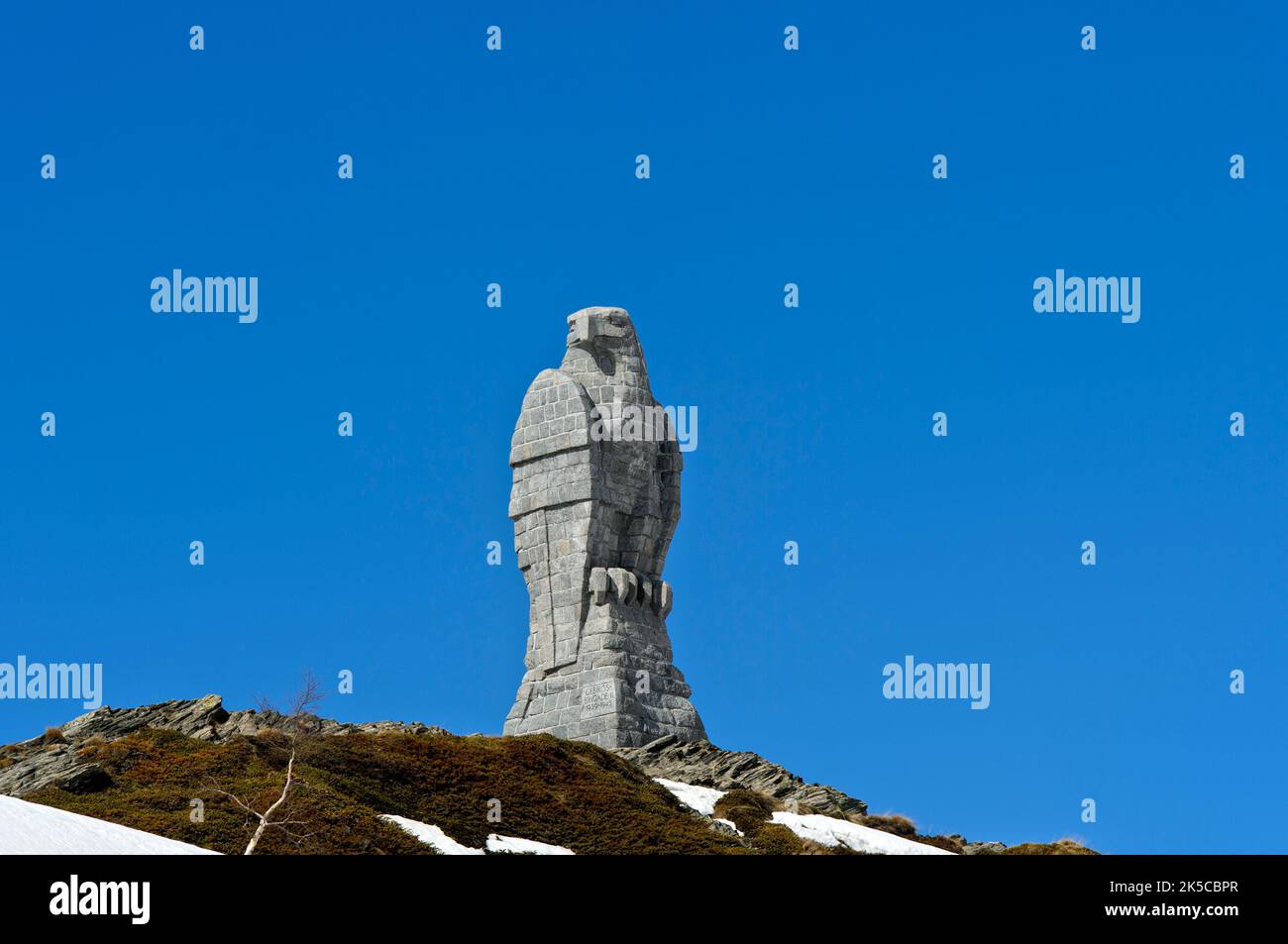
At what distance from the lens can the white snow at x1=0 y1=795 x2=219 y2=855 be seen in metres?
25.3

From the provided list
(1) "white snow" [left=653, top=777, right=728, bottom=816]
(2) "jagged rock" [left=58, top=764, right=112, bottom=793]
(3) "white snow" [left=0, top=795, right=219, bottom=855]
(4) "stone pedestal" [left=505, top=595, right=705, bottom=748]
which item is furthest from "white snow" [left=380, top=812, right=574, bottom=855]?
(4) "stone pedestal" [left=505, top=595, right=705, bottom=748]

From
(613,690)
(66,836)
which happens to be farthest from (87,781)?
(613,690)

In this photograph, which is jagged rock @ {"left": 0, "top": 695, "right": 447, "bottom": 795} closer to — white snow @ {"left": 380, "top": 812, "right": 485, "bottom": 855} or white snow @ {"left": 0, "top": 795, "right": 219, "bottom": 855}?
white snow @ {"left": 380, "top": 812, "right": 485, "bottom": 855}

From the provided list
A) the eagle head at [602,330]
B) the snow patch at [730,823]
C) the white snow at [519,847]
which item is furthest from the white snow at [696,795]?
the eagle head at [602,330]

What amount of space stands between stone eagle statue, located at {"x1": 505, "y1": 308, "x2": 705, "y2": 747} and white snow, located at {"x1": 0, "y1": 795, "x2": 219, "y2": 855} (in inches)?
504

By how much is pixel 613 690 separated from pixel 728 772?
256 centimetres

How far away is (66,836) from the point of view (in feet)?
86.2

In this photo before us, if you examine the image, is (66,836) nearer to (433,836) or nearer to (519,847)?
(433,836)

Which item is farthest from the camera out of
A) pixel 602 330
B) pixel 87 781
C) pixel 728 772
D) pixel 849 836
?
pixel 602 330
